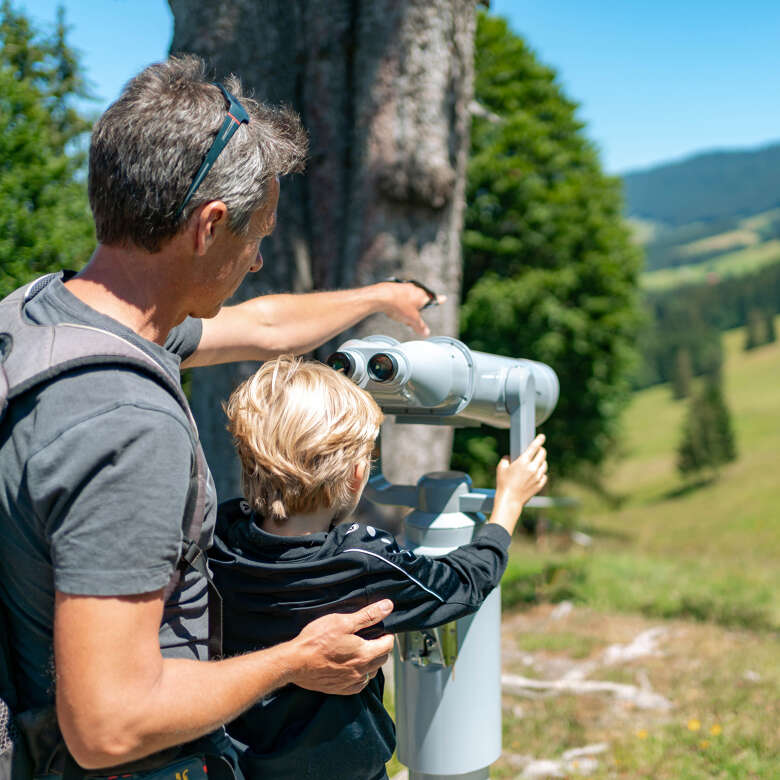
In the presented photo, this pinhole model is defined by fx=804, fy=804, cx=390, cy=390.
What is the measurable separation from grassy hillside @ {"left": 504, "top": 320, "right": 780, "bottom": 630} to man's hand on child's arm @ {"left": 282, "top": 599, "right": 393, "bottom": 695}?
4598 millimetres

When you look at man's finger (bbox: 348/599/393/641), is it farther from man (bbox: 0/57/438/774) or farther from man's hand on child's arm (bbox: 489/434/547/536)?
man's hand on child's arm (bbox: 489/434/547/536)

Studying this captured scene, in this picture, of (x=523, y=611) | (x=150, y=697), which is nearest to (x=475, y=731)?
(x=150, y=697)

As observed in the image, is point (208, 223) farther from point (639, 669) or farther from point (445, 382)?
point (639, 669)

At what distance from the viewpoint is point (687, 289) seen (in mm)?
95625

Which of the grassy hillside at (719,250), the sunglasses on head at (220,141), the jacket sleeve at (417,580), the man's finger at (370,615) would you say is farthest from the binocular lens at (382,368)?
the grassy hillside at (719,250)

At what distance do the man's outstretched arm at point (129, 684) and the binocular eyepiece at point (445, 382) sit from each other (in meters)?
0.67

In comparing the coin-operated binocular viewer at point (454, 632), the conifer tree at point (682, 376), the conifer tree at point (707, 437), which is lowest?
the conifer tree at point (707, 437)

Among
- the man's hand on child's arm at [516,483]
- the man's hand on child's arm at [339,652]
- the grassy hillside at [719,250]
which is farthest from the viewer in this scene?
the grassy hillside at [719,250]

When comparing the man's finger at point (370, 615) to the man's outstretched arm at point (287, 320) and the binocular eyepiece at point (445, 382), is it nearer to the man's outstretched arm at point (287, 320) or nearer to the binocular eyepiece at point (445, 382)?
the binocular eyepiece at point (445, 382)

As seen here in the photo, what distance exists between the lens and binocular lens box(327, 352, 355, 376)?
1.70 metres

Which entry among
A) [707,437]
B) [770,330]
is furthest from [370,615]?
[770,330]

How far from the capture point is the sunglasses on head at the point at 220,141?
1.23 meters

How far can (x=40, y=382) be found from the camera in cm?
108

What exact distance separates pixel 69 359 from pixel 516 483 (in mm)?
1089
